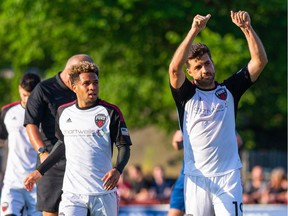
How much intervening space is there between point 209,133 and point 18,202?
173 inches

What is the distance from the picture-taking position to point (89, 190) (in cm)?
1014

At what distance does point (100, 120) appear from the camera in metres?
10.1

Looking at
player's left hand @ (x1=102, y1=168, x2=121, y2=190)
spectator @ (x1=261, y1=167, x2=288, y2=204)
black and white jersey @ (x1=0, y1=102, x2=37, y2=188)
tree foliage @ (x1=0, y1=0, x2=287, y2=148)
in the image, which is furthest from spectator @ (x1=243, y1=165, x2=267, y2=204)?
player's left hand @ (x1=102, y1=168, x2=121, y2=190)

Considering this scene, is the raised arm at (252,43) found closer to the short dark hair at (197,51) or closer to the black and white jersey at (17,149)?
the short dark hair at (197,51)

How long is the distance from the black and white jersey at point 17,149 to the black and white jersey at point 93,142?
10.9 ft

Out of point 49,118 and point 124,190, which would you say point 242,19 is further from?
point 124,190

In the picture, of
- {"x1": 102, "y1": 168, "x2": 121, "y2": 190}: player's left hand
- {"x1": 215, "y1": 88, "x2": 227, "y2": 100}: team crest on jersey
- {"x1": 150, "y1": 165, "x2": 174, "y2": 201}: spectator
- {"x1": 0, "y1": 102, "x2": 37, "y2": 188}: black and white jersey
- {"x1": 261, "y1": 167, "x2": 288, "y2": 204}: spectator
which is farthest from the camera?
{"x1": 150, "y1": 165, "x2": 174, "y2": 201}: spectator

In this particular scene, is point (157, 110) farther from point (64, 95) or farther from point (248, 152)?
point (64, 95)

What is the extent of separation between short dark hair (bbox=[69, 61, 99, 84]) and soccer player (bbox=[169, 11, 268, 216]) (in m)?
0.86

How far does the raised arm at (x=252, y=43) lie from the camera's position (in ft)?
32.3

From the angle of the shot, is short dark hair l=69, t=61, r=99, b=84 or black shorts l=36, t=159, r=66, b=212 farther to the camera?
black shorts l=36, t=159, r=66, b=212

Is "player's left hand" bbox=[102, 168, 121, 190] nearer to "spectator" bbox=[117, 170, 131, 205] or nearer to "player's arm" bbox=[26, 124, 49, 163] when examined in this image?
"player's arm" bbox=[26, 124, 49, 163]

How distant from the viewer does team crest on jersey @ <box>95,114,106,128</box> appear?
33.1 ft

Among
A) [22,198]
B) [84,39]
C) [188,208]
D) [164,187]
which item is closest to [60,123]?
[188,208]
